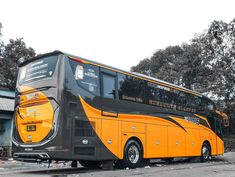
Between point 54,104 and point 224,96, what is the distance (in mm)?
25529

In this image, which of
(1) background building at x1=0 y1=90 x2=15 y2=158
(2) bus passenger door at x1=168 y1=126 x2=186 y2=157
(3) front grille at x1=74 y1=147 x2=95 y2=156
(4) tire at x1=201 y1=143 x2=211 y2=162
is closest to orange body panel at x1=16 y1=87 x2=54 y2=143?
(3) front grille at x1=74 y1=147 x2=95 y2=156

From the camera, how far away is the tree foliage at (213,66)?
109 ft

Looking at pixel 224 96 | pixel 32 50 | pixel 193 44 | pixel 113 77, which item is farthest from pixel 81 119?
pixel 32 50

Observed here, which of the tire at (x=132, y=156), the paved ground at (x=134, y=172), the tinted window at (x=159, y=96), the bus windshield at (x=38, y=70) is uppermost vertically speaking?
the bus windshield at (x=38, y=70)

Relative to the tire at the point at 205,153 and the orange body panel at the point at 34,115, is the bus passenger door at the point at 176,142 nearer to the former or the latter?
the tire at the point at 205,153

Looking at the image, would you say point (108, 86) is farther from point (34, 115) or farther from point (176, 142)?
point (176, 142)

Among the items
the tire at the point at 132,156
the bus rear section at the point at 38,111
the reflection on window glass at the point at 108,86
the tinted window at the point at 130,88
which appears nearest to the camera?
the bus rear section at the point at 38,111

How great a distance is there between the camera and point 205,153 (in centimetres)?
1845

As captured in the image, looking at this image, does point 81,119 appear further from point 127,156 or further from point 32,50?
point 32,50

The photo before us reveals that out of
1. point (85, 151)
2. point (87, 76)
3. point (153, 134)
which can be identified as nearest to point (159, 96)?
point (153, 134)

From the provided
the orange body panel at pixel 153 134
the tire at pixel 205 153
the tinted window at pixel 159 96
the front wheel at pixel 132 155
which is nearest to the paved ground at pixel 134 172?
the front wheel at pixel 132 155

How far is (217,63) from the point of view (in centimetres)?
3441

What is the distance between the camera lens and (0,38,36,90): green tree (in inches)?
1578

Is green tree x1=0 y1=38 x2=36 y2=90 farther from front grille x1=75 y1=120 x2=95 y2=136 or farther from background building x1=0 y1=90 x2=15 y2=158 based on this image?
front grille x1=75 y1=120 x2=95 y2=136
